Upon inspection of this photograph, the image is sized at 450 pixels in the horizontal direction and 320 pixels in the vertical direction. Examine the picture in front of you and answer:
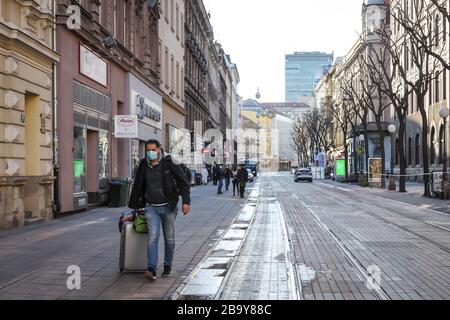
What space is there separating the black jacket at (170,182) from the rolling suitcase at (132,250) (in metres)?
0.38

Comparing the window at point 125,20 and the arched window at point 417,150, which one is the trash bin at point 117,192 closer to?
the window at point 125,20

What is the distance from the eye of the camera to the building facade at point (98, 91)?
1823cm

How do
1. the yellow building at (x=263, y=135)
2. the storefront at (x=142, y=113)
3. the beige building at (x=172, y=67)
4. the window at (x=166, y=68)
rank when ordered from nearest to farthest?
the storefront at (x=142, y=113) < the beige building at (x=172, y=67) < the window at (x=166, y=68) < the yellow building at (x=263, y=135)

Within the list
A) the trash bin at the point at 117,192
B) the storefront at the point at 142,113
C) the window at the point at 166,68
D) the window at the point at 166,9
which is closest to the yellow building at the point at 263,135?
the window at the point at 166,9

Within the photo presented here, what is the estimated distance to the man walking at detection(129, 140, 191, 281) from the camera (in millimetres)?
8180

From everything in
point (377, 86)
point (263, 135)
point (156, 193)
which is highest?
point (263, 135)

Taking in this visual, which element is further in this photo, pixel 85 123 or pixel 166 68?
pixel 166 68

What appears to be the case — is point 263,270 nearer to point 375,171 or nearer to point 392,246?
point 392,246

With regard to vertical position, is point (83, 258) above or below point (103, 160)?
below

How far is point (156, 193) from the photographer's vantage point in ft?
26.8

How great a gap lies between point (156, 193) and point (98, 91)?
14580 millimetres

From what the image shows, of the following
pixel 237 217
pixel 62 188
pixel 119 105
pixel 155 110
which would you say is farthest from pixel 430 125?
pixel 62 188

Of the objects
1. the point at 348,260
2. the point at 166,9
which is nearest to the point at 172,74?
the point at 166,9

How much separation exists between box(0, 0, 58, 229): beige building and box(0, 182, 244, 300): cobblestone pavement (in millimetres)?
785
